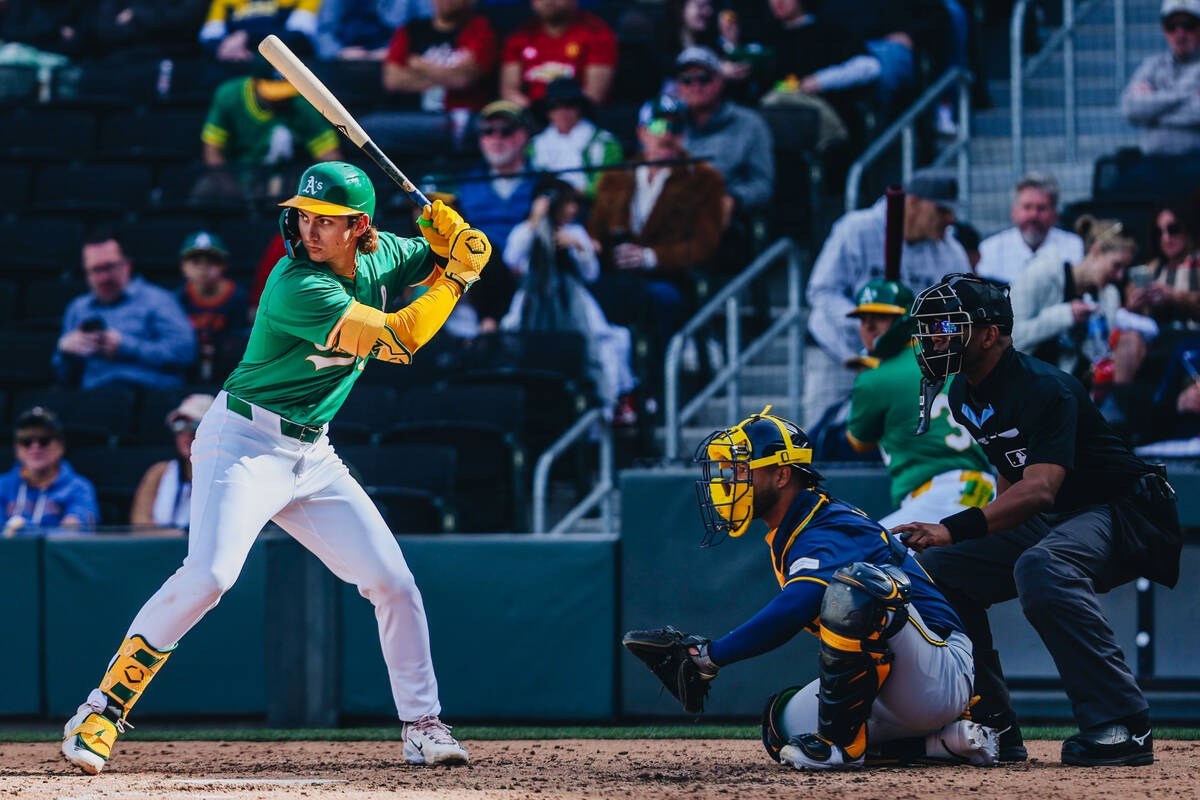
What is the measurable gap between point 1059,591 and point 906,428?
1.41 m

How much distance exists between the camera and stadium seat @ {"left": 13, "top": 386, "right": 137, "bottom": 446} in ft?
28.2

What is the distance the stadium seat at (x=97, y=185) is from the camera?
1096 centimetres

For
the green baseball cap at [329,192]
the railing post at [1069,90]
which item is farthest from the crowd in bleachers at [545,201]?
the green baseball cap at [329,192]

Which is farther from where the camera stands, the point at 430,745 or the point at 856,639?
the point at 430,745

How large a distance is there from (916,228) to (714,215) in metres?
1.09

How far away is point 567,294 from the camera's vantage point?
810 cm

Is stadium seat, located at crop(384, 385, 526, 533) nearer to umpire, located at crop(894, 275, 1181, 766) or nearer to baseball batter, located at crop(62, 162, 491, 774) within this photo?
baseball batter, located at crop(62, 162, 491, 774)

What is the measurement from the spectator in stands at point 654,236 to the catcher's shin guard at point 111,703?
12.0 feet

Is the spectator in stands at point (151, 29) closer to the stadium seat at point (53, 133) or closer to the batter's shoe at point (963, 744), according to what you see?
the stadium seat at point (53, 133)

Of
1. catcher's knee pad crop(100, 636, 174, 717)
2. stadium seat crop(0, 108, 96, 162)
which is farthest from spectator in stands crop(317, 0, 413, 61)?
catcher's knee pad crop(100, 636, 174, 717)

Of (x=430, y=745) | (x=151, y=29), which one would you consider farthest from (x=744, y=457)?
(x=151, y=29)

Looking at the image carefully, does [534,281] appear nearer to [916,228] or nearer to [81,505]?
[916,228]

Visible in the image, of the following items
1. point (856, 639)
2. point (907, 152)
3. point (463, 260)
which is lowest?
point (856, 639)

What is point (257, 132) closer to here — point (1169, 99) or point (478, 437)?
point (478, 437)
